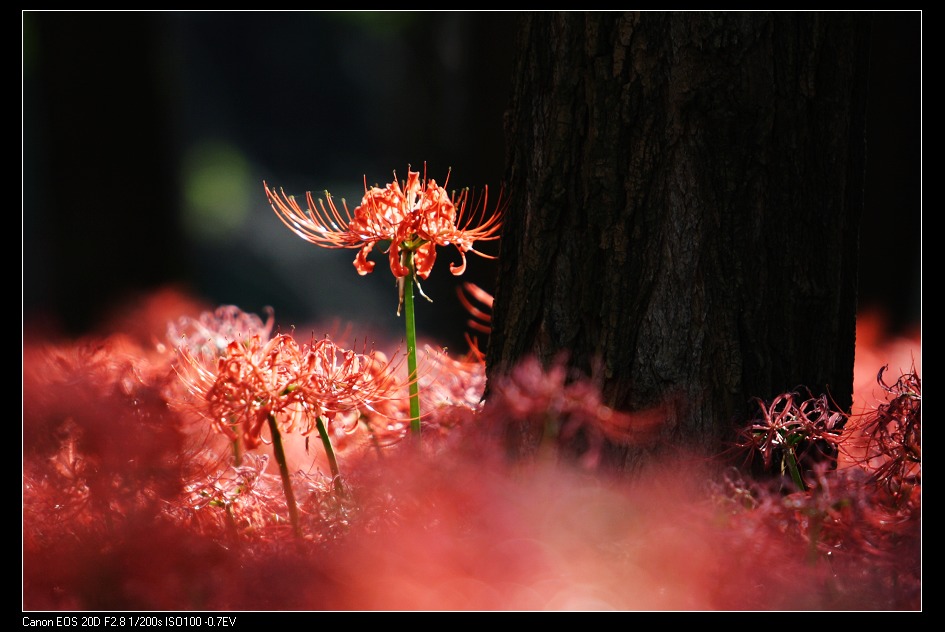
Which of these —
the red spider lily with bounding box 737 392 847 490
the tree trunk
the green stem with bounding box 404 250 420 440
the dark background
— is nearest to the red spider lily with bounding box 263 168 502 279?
the green stem with bounding box 404 250 420 440

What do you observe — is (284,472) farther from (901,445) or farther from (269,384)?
(901,445)

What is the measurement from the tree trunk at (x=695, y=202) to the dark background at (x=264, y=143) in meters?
0.68

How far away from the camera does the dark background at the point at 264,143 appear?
131cm

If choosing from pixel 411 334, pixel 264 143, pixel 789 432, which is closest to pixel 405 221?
pixel 411 334

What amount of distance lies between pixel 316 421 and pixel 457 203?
8.3 inches

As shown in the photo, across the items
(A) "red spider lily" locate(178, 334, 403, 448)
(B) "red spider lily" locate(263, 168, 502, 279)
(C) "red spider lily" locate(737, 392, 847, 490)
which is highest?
(B) "red spider lily" locate(263, 168, 502, 279)

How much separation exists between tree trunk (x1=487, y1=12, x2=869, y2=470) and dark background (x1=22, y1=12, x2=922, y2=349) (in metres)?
0.68

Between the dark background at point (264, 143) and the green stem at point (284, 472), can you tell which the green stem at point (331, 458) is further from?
the dark background at point (264, 143)

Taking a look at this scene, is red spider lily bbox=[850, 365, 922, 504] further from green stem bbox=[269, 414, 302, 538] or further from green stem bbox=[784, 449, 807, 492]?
green stem bbox=[269, 414, 302, 538]

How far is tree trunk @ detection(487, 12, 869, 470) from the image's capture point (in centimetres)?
59

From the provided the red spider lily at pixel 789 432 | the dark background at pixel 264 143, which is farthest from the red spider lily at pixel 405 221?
the dark background at pixel 264 143

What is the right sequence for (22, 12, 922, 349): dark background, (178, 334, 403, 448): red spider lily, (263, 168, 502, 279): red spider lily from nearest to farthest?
1. (178, 334, 403, 448): red spider lily
2. (263, 168, 502, 279): red spider lily
3. (22, 12, 922, 349): dark background

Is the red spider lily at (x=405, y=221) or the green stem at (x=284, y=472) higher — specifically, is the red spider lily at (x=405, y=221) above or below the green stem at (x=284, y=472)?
above
